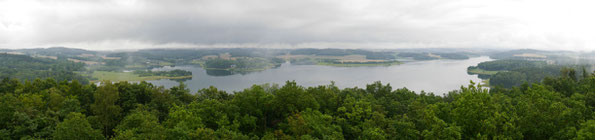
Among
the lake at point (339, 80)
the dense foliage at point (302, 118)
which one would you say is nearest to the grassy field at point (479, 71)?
the lake at point (339, 80)

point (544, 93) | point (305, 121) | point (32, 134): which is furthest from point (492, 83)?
point (32, 134)

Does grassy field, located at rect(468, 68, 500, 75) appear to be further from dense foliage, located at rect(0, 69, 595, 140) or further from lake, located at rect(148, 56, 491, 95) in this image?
dense foliage, located at rect(0, 69, 595, 140)

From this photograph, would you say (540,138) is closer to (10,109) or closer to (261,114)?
(261,114)

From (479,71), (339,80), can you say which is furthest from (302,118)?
(479,71)

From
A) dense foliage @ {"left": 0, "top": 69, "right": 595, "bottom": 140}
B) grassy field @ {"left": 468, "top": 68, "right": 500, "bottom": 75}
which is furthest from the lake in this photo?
dense foliage @ {"left": 0, "top": 69, "right": 595, "bottom": 140}

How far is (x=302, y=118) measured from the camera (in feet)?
63.3

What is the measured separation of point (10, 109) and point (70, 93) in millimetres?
14040

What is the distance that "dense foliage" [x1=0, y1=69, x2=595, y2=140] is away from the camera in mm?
16641

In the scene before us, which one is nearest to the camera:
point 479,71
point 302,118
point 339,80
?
point 302,118

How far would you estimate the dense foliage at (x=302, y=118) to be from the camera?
16.6m

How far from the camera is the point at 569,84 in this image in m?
35.6

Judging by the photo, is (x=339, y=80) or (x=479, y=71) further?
(x=479, y=71)

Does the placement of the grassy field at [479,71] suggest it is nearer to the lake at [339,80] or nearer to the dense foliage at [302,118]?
the lake at [339,80]

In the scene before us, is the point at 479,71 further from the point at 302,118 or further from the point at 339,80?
the point at 302,118
